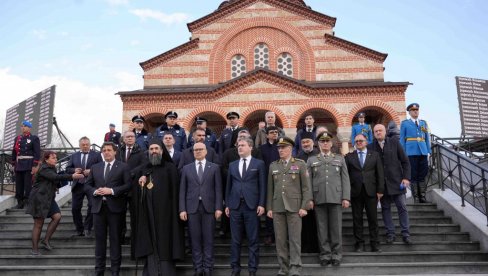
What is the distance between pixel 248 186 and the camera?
6.64m

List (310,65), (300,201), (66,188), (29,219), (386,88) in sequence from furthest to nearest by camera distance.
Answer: (310,65), (386,88), (66,188), (29,219), (300,201)

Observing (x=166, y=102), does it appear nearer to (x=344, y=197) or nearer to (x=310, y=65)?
(x=310, y=65)

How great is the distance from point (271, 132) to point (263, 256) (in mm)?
2216

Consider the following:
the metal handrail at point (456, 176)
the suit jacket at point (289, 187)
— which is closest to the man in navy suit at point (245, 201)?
the suit jacket at point (289, 187)

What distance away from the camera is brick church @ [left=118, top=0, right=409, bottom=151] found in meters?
20.8

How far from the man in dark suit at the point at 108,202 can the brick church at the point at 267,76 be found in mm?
13729

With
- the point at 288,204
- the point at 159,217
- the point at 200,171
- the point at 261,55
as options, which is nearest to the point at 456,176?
the point at 288,204

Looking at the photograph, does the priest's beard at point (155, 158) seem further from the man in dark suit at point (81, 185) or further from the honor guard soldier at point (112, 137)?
the honor guard soldier at point (112, 137)

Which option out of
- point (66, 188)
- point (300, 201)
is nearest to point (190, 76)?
point (66, 188)

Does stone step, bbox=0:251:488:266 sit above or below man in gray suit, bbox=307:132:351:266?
below

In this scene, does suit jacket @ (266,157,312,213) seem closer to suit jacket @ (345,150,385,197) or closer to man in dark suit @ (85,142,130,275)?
suit jacket @ (345,150,385,197)

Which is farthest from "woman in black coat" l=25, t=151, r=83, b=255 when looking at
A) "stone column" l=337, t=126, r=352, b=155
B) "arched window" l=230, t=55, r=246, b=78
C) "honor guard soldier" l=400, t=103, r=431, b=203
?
"arched window" l=230, t=55, r=246, b=78

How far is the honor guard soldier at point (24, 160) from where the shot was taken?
32.8ft

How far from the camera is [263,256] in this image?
712 centimetres
